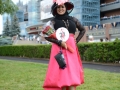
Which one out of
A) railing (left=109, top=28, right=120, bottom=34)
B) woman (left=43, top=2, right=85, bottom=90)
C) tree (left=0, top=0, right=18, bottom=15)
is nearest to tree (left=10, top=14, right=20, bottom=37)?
railing (left=109, top=28, right=120, bottom=34)

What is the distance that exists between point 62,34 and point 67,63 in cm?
43

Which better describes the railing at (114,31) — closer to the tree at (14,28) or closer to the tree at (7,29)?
the tree at (14,28)

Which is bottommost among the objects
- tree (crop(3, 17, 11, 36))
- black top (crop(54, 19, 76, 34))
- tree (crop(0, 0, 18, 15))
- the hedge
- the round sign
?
the hedge

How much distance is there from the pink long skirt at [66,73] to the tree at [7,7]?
902 centimetres

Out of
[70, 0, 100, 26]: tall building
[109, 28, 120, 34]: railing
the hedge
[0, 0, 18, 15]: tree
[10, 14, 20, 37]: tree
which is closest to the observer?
[0, 0, 18, 15]: tree

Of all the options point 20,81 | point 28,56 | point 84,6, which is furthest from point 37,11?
point 20,81

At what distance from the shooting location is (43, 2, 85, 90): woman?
11.5 feet

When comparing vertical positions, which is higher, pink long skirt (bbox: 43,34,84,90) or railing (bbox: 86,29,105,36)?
railing (bbox: 86,29,105,36)

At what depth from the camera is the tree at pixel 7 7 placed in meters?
12.2

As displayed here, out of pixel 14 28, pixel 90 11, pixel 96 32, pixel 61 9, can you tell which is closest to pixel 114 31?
pixel 96 32

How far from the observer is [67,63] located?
3.56 m

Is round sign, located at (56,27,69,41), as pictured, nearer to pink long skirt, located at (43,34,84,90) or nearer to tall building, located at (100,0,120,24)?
pink long skirt, located at (43,34,84,90)

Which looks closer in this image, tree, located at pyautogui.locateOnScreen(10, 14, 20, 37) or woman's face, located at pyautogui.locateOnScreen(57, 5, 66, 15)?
woman's face, located at pyautogui.locateOnScreen(57, 5, 66, 15)

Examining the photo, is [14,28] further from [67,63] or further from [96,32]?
[67,63]
